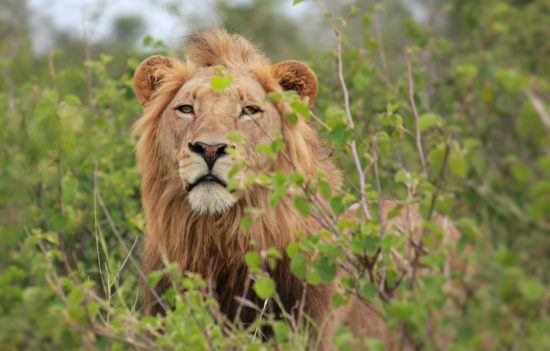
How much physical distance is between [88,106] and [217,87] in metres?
4.51

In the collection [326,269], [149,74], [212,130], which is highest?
[149,74]

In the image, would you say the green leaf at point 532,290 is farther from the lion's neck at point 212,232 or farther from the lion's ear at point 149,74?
the lion's ear at point 149,74

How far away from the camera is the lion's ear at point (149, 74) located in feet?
19.4

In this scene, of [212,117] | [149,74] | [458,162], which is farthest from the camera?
[149,74]

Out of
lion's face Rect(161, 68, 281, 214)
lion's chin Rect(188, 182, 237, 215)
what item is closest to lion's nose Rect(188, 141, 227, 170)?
lion's face Rect(161, 68, 281, 214)

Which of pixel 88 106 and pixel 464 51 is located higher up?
pixel 464 51

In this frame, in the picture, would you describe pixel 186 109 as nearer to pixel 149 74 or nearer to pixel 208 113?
pixel 208 113

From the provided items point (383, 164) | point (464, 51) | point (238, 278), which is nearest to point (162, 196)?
point (238, 278)

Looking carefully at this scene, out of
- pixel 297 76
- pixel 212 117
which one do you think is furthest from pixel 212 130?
pixel 297 76

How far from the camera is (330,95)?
7.94m

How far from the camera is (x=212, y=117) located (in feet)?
17.2

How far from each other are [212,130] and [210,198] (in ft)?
1.16

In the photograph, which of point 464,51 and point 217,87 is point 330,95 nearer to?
Result: point 464,51

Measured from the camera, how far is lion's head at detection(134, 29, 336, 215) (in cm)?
502
